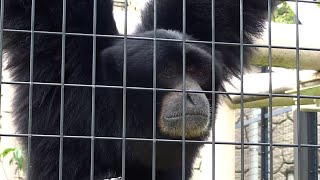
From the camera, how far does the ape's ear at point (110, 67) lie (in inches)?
170

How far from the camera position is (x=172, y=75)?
4332mm

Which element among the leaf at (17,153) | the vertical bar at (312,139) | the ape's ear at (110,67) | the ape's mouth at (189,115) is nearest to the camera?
the ape's mouth at (189,115)

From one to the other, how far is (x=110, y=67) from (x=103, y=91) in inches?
7.6

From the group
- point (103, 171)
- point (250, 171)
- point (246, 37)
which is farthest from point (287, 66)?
point (250, 171)

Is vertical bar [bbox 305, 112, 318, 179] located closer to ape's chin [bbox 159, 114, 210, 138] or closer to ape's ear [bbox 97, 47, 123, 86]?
ape's chin [bbox 159, 114, 210, 138]

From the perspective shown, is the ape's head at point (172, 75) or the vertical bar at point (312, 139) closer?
the ape's head at point (172, 75)

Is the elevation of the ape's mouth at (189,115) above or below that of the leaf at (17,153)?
above

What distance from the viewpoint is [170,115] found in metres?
4.15

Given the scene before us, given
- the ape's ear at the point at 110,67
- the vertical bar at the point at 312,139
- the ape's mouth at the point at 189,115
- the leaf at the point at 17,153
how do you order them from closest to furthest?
the ape's mouth at the point at 189,115 → the ape's ear at the point at 110,67 → the leaf at the point at 17,153 → the vertical bar at the point at 312,139

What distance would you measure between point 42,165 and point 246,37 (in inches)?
77.9

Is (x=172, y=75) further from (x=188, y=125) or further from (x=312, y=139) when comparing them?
(x=312, y=139)

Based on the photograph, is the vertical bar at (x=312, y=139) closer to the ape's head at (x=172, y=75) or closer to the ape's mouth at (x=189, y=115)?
the ape's head at (x=172, y=75)

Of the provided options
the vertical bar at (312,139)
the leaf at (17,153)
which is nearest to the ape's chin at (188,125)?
the leaf at (17,153)

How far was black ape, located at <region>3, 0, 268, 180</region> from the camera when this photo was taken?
4.06m
